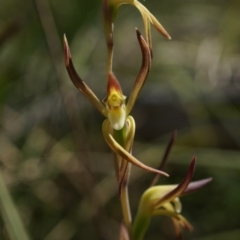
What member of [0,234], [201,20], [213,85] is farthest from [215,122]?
[0,234]

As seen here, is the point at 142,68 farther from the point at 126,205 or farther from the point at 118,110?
the point at 126,205

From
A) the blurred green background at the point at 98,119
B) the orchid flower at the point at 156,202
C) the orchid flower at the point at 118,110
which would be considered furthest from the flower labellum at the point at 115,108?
the blurred green background at the point at 98,119

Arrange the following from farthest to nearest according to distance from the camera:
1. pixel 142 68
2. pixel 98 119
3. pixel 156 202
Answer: pixel 98 119, pixel 156 202, pixel 142 68

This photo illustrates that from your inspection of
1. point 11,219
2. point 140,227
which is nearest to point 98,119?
point 11,219

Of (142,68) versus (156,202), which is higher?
(142,68)

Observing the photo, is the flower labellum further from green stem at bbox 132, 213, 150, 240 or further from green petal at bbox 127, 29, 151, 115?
green stem at bbox 132, 213, 150, 240

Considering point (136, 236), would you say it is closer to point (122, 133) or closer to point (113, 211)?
point (122, 133)
